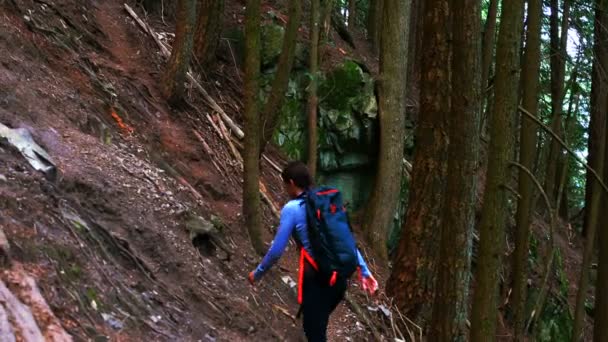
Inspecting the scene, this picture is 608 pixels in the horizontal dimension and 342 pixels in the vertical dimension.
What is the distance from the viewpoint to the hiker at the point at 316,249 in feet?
15.6

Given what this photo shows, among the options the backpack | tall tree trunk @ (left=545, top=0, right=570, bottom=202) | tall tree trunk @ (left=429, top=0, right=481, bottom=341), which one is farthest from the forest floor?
tall tree trunk @ (left=545, top=0, right=570, bottom=202)

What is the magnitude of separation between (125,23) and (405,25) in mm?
4528

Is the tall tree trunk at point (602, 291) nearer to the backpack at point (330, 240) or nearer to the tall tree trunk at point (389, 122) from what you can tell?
the tall tree trunk at point (389, 122)

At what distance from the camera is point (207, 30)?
10258 millimetres

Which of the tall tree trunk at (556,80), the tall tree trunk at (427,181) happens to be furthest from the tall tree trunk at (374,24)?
the tall tree trunk at (427,181)

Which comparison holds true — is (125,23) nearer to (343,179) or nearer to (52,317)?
(343,179)

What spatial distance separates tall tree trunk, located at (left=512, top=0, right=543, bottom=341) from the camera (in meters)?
10.3

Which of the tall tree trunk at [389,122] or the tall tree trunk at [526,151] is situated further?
the tall tree trunk at [389,122]

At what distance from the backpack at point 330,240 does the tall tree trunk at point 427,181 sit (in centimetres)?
254

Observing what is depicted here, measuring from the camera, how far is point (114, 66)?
911cm

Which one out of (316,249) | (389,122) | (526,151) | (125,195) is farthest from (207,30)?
(316,249)

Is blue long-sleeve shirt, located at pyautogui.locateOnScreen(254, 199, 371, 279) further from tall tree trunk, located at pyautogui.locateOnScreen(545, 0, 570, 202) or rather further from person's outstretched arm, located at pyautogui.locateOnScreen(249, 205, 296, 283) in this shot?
tall tree trunk, located at pyautogui.locateOnScreen(545, 0, 570, 202)

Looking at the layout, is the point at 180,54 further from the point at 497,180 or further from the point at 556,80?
the point at 556,80

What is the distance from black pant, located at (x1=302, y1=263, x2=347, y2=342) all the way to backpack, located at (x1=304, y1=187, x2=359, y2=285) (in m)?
0.10
